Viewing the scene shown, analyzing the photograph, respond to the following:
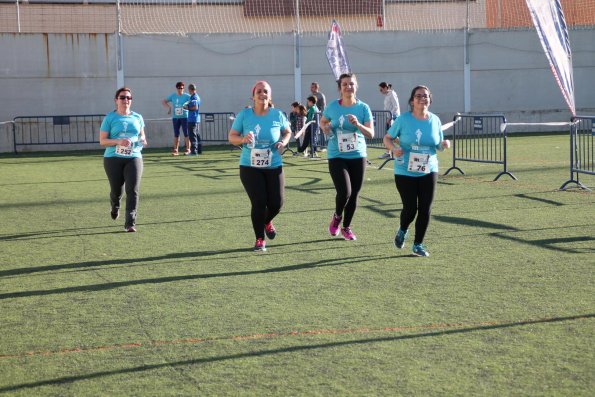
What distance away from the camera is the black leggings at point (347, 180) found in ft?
34.3

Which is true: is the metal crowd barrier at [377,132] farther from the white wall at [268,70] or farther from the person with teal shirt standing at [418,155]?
Result: the person with teal shirt standing at [418,155]

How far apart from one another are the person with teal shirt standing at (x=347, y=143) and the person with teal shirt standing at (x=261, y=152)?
68cm

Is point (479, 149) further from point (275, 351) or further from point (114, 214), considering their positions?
point (275, 351)

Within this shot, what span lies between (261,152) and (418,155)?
1.67 m

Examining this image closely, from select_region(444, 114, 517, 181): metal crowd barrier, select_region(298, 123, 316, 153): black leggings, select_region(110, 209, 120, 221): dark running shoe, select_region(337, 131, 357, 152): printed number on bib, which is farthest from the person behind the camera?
select_region(298, 123, 316, 153): black leggings

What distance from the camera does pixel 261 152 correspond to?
979 cm

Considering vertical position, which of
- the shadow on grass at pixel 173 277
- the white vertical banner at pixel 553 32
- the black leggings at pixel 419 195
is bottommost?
the shadow on grass at pixel 173 277

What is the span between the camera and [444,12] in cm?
3222

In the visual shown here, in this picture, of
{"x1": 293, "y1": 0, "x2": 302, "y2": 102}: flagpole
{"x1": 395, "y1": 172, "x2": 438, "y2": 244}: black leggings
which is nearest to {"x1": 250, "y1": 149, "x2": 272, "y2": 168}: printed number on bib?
{"x1": 395, "y1": 172, "x2": 438, "y2": 244}: black leggings

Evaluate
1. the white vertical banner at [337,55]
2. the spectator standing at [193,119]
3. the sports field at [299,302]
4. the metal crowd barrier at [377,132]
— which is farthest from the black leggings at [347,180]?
the spectator standing at [193,119]

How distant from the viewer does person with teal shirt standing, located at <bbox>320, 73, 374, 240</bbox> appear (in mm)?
10430

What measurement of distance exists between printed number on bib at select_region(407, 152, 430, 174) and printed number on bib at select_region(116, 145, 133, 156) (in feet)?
13.0

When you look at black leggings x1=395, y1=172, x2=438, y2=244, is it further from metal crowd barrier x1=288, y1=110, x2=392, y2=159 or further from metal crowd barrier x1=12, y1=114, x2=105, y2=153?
metal crowd barrier x1=12, y1=114, x2=105, y2=153

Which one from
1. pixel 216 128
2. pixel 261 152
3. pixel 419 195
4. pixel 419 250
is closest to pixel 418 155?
pixel 419 195
